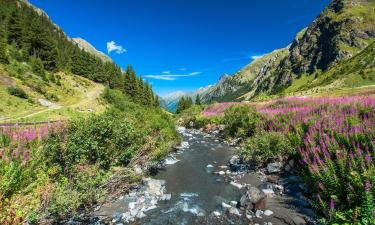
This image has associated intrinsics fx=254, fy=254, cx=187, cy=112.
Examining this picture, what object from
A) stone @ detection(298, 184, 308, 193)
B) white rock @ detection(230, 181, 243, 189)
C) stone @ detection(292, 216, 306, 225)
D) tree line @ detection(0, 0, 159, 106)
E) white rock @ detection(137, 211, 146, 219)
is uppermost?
tree line @ detection(0, 0, 159, 106)

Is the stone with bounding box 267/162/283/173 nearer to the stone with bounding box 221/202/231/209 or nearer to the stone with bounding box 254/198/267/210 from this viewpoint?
the stone with bounding box 254/198/267/210

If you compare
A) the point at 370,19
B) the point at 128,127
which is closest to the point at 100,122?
the point at 128,127

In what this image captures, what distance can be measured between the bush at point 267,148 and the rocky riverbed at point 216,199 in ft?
2.24

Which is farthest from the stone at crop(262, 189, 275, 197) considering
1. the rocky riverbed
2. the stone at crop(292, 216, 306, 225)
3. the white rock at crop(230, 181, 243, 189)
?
the stone at crop(292, 216, 306, 225)

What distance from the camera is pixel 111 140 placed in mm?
12211

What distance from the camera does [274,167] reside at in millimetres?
13328

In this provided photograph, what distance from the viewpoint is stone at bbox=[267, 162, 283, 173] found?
Answer: 13.2m

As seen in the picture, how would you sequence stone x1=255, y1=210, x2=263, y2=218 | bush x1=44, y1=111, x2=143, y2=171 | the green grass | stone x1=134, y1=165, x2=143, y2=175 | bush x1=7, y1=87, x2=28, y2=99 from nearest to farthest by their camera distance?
stone x1=255, y1=210, x2=263, y2=218
bush x1=44, y1=111, x2=143, y2=171
stone x1=134, y1=165, x2=143, y2=175
the green grass
bush x1=7, y1=87, x2=28, y2=99

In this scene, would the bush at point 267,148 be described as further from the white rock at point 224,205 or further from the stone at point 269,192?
the white rock at point 224,205

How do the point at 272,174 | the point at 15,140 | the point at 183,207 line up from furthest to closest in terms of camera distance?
the point at 272,174 < the point at 183,207 < the point at 15,140

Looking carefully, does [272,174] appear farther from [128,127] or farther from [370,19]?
[370,19]

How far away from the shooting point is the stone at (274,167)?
43.2ft

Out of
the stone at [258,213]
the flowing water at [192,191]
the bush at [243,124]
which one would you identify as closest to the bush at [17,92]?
the bush at [243,124]

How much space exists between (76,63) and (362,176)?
101 m
